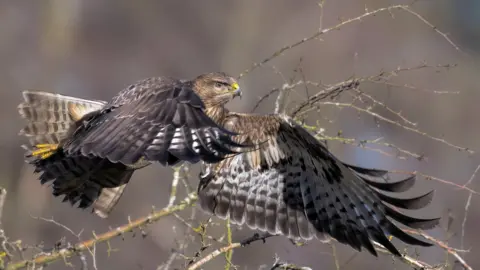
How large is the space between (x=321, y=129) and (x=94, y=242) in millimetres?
1620

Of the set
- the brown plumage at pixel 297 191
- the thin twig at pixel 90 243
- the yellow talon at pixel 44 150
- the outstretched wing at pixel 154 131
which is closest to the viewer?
the thin twig at pixel 90 243

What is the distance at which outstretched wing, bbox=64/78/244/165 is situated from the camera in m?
5.77

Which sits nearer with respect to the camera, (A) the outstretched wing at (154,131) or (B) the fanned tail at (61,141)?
(A) the outstretched wing at (154,131)

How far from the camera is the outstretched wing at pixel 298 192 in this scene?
261 inches

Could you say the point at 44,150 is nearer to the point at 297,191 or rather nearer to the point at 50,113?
the point at 50,113

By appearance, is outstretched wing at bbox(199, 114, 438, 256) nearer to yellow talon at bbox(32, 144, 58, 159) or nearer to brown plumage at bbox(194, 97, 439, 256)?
brown plumage at bbox(194, 97, 439, 256)

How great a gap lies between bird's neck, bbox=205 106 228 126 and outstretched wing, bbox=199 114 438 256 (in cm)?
10

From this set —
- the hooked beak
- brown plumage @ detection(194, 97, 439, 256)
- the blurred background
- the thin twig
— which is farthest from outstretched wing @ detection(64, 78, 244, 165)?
the blurred background

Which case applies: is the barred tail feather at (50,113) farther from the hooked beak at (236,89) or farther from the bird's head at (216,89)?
the hooked beak at (236,89)

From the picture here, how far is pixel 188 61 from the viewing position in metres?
22.9

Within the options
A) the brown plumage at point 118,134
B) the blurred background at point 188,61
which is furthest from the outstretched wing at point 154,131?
the blurred background at point 188,61

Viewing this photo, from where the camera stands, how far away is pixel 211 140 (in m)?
5.84

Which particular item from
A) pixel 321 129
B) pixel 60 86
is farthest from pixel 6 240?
pixel 60 86

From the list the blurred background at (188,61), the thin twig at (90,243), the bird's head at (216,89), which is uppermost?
the bird's head at (216,89)
